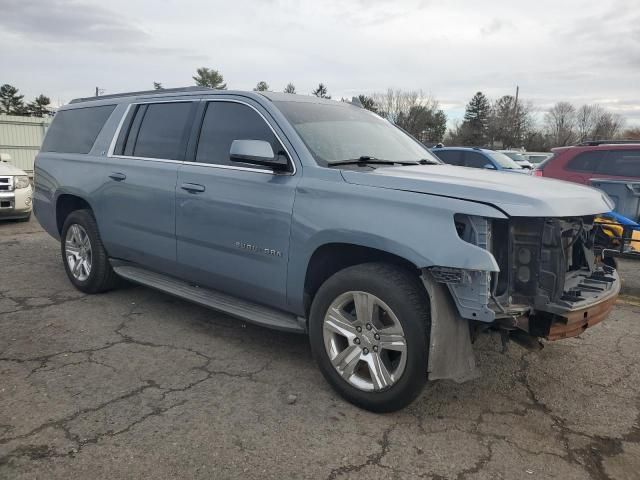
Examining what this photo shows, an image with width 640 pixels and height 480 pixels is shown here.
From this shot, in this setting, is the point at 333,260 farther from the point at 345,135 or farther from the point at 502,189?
the point at 502,189

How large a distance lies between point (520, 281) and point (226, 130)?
2.41 meters

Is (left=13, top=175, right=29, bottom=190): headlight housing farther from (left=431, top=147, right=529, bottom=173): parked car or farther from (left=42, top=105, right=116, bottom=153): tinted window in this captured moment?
(left=431, top=147, right=529, bottom=173): parked car

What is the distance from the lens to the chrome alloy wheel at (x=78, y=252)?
5.39 metres

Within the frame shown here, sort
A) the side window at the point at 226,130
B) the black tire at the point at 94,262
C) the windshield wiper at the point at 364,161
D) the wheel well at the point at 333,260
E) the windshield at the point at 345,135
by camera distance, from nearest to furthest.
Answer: the wheel well at the point at 333,260 < the windshield wiper at the point at 364,161 < the windshield at the point at 345,135 < the side window at the point at 226,130 < the black tire at the point at 94,262

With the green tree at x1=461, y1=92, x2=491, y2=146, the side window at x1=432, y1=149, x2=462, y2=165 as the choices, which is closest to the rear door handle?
the side window at x1=432, y1=149, x2=462, y2=165

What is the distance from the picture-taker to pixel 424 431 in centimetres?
306

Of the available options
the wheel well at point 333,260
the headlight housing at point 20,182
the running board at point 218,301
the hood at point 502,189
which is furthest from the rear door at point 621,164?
the headlight housing at point 20,182

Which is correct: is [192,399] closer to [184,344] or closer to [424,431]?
[184,344]

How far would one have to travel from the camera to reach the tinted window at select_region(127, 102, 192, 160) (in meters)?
4.43

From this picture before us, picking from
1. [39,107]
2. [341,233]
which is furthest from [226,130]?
[39,107]

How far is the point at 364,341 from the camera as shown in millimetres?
3207

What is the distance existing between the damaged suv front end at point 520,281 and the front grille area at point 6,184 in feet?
29.1

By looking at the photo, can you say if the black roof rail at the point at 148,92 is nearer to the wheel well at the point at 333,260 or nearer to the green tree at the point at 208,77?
the wheel well at the point at 333,260

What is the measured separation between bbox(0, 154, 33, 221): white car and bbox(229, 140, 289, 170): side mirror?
7.50 m
